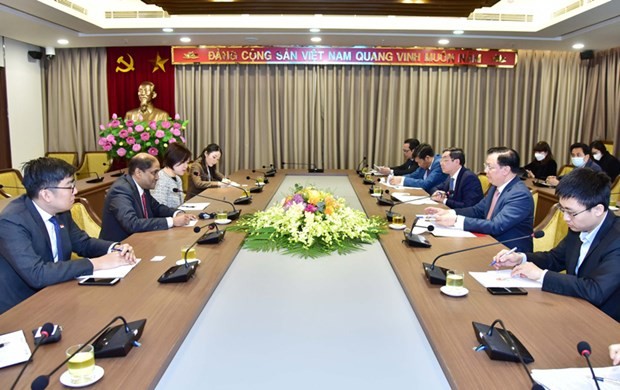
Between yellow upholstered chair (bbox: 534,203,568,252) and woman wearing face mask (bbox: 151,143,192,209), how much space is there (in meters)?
2.42

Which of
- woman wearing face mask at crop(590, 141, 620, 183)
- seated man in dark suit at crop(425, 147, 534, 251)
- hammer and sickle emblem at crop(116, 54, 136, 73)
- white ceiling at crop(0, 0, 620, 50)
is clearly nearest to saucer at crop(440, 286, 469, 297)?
seated man in dark suit at crop(425, 147, 534, 251)

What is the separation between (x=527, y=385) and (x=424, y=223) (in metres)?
1.86

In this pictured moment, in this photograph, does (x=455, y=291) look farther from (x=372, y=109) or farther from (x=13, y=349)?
(x=372, y=109)

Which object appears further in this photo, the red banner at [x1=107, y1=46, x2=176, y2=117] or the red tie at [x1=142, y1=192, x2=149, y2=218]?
the red banner at [x1=107, y1=46, x2=176, y2=117]

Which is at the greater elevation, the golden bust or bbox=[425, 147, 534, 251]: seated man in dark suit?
the golden bust

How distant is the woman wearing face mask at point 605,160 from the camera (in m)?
5.82

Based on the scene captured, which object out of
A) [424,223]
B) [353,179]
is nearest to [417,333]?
[424,223]

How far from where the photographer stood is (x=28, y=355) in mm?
1318

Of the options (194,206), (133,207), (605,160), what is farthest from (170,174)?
(605,160)

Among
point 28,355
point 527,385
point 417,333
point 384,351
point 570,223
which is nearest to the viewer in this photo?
point 527,385

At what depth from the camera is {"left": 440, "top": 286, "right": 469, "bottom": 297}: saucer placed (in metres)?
1.81

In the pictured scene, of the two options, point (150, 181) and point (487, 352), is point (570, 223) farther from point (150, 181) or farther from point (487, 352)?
point (150, 181)

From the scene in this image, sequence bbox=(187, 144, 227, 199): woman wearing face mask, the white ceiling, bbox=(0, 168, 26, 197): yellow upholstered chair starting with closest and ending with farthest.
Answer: bbox=(0, 168, 26, 197): yellow upholstered chair, bbox=(187, 144, 227, 199): woman wearing face mask, the white ceiling

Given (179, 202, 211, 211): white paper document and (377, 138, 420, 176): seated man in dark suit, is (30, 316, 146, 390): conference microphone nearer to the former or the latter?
(179, 202, 211, 211): white paper document
